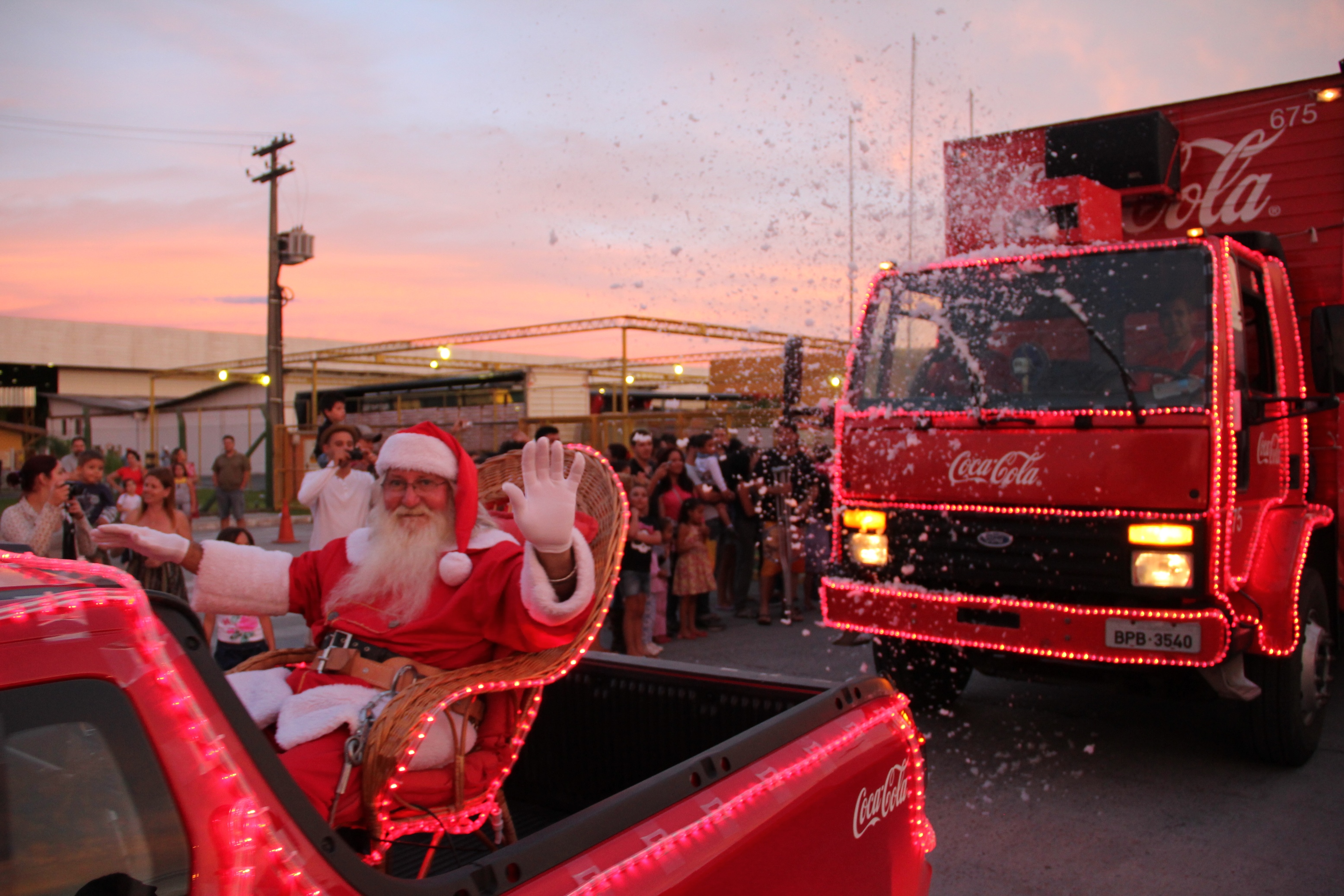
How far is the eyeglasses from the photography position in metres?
3.23

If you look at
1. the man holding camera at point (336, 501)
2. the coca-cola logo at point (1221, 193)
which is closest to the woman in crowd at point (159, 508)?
the man holding camera at point (336, 501)

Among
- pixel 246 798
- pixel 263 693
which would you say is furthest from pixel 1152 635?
pixel 246 798

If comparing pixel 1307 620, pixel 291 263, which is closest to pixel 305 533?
pixel 291 263

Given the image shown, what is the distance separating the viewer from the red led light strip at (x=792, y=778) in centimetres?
173

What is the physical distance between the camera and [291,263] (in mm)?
23250

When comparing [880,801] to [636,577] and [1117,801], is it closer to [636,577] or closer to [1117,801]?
[1117,801]

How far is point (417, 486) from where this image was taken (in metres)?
3.23

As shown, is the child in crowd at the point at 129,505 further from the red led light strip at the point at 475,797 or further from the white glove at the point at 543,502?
the white glove at the point at 543,502

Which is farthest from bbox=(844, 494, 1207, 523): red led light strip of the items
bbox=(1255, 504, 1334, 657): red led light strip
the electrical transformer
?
the electrical transformer

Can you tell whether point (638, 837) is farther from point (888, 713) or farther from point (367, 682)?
point (367, 682)

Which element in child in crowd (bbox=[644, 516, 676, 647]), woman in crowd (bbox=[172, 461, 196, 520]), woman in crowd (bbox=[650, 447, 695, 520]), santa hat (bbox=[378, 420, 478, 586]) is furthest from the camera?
woman in crowd (bbox=[172, 461, 196, 520])

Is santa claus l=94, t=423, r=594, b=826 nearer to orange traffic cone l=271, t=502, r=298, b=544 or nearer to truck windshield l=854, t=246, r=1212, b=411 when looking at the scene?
truck windshield l=854, t=246, r=1212, b=411

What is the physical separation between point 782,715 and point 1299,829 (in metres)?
3.31

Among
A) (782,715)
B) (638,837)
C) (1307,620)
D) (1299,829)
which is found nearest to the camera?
(638,837)
